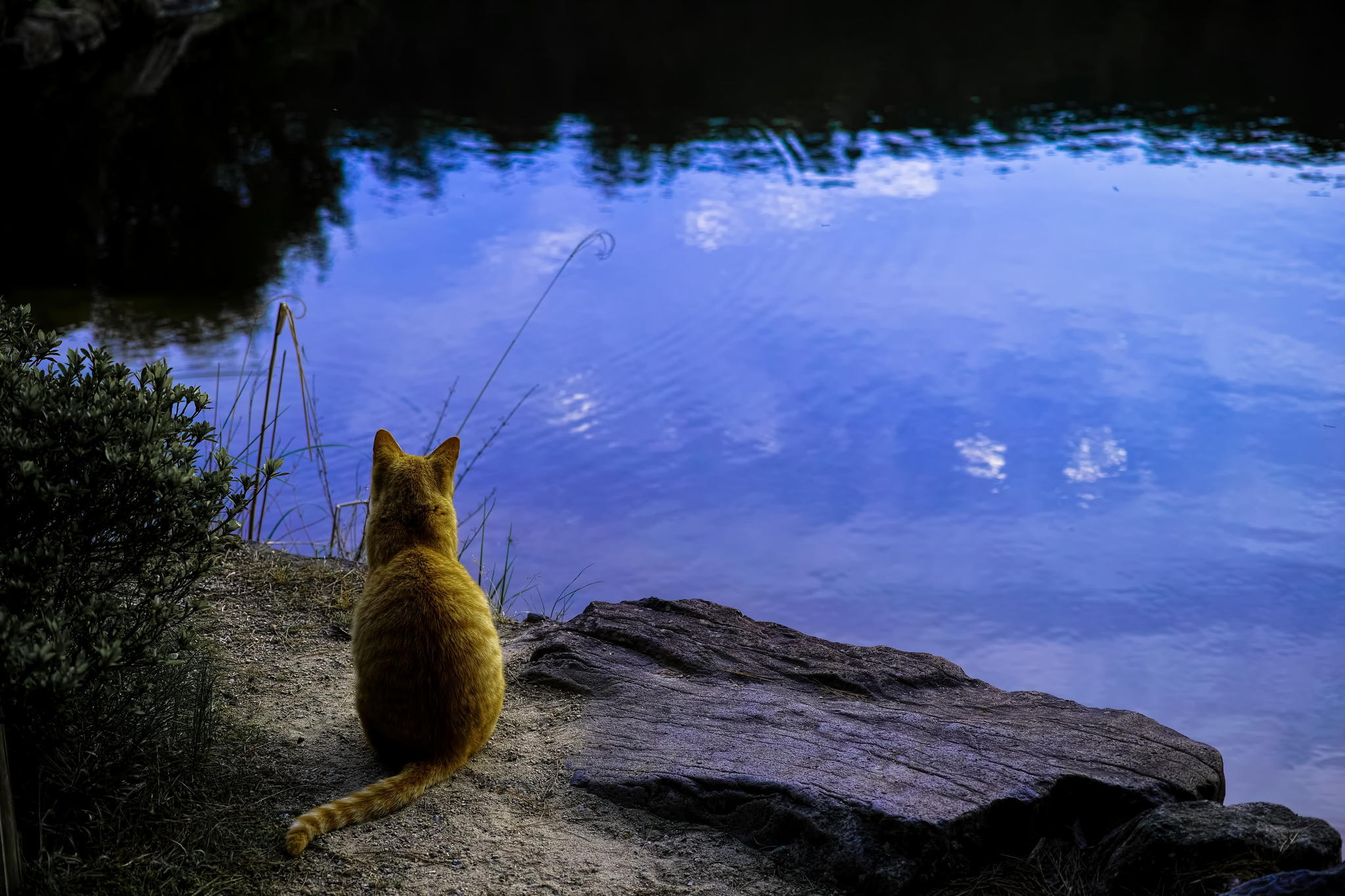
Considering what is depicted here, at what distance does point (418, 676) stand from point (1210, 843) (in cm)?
218

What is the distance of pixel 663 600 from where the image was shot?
4.68m

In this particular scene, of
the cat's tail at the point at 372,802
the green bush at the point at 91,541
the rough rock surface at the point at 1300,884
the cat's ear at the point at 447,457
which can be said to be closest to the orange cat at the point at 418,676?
the cat's tail at the point at 372,802

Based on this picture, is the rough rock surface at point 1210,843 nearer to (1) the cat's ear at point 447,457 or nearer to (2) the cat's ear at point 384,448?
(1) the cat's ear at point 447,457

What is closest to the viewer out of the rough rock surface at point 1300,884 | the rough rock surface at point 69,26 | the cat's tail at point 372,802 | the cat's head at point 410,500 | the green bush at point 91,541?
the rough rock surface at point 1300,884

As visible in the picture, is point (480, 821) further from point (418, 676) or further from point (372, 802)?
point (418, 676)

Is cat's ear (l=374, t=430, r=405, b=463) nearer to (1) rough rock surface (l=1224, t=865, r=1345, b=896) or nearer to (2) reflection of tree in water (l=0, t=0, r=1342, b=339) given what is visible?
(1) rough rock surface (l=1224, t=865, r=1345, b=896)

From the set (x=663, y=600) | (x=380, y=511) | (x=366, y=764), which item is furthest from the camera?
(x=663, y=600)

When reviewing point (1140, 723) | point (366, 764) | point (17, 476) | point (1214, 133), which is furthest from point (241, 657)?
point (1214, 133)

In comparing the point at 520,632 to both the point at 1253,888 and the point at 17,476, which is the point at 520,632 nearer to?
Result: the point at 17,476

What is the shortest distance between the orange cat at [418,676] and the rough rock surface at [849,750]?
452 millimetres

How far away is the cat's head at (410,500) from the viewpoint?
3572 mm

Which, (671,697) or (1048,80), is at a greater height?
(1048,80)

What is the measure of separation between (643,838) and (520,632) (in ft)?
5.38

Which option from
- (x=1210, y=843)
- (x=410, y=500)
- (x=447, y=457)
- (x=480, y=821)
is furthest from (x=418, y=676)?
(x=1210, y=843)
